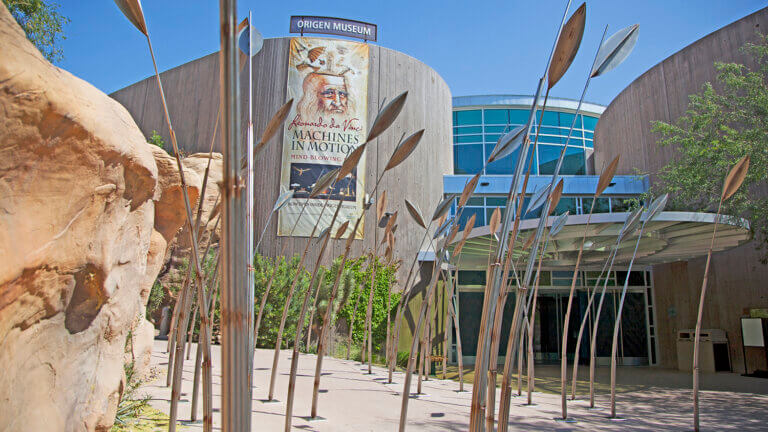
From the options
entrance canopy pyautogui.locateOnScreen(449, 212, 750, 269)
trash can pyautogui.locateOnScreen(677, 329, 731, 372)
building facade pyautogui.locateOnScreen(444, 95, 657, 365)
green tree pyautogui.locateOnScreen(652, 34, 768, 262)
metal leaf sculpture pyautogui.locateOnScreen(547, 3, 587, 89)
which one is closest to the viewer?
metal leaf sculpture pyautogui.locateOnScreen(547, 3, 587, 89)

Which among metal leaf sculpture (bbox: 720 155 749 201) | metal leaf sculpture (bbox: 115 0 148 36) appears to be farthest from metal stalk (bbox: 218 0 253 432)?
metal leaf sculpture (bbox: 720 155 749 201)

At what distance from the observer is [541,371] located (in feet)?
39.9

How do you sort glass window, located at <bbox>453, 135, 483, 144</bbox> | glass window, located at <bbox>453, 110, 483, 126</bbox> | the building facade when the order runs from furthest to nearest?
glass window, located at <bbox>453, 110, 483, 126</bbox>
glass window, located at <bbox>453, 135, 483, 144</bbox>
the building facade

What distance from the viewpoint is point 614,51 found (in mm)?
2111

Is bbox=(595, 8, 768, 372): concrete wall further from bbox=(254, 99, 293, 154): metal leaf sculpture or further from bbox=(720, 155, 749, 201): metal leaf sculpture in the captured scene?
bbox=(254, 99, 293, 154): metal leaf sculpture

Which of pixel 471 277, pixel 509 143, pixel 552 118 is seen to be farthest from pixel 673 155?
pixel 509 143

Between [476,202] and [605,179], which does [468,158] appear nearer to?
[476,202]

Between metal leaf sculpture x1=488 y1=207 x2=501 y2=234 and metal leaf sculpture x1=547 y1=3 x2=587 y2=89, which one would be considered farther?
metal leaf sculpture x1=488 y1=207 x2=501 y2=234

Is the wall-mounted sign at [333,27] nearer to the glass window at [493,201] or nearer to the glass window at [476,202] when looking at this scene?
the glass window at [476,202]

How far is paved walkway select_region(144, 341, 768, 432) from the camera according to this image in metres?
4.36

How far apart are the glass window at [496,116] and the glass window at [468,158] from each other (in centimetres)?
130

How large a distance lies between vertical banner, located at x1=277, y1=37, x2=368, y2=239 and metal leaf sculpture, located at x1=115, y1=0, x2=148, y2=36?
40.0 feet

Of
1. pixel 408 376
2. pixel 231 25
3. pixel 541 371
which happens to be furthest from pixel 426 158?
pixel 231 25

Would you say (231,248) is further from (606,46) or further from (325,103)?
(325,103)
